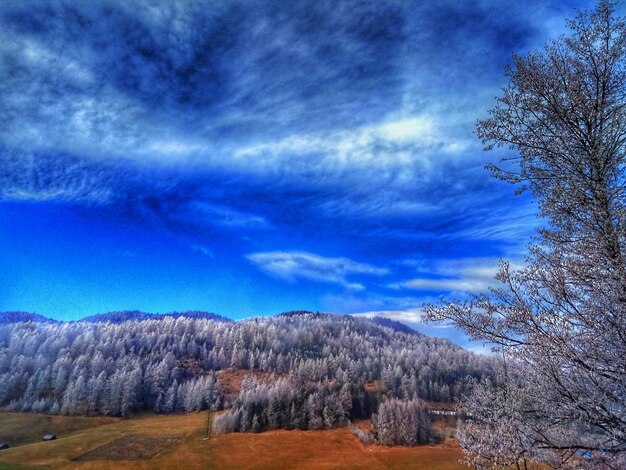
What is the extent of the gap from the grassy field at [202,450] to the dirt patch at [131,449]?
153 mm

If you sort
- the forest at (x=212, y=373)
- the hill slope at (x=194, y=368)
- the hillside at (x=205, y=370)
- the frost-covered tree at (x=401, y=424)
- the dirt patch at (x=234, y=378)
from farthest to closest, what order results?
the dirt patch at (x=234, y=378) → the hill slope at (x=194, y=368) → the hillside at (x=205, y=370) → the forest at (x=212, y=373) → the frost-covered tree at (x=401, y=424)

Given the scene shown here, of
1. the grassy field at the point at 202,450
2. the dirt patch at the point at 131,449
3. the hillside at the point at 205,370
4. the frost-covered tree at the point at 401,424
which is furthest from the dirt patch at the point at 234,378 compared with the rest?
the frost-covered tree at the point at 401,424

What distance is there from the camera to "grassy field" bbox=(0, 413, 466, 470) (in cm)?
5634

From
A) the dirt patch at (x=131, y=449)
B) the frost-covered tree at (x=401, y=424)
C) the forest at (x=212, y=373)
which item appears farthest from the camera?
the forest at (x=212, y=373)

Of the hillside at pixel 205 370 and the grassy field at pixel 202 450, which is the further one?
the hillside at pixel 205 370

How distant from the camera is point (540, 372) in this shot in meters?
6.73

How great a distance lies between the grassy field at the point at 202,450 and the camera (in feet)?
185

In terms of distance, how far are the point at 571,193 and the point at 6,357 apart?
146 metres

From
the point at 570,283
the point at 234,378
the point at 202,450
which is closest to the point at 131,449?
the point at 202,450

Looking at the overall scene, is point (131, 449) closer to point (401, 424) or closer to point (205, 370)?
point (401, 424)

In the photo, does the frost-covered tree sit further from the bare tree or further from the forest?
the bare tree

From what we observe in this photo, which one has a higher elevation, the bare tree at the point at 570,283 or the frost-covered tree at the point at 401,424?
the bare tree at the point at 570,283

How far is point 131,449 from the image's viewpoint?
63.0 m

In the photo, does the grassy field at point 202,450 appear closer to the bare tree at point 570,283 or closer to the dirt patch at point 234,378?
the dirt patch at point 234,378
